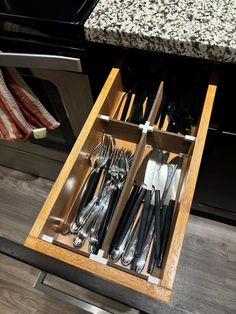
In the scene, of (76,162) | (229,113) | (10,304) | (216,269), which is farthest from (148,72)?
(10,304)

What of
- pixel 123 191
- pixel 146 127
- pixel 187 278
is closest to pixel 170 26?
pixel 146 127

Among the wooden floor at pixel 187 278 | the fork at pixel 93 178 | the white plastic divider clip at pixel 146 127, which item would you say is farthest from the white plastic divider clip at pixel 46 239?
the wooden floor at pixel 187 278

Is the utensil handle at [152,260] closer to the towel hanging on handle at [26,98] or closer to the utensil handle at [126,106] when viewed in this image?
the utensil handle at [126,106]

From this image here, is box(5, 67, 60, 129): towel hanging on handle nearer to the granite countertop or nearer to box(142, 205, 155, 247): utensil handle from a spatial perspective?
the granite countertop

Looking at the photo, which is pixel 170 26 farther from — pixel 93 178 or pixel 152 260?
pixel 152 260

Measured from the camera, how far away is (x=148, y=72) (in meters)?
0.77

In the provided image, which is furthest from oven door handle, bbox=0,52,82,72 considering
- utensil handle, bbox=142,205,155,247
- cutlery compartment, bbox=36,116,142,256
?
utensil handle, bbox=142,205,155,247

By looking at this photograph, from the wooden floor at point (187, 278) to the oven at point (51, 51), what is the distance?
0.67 m

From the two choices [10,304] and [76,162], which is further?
[10,304]

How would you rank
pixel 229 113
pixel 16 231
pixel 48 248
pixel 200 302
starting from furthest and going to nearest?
1. pixel 16 231
2. pixel 200 302
3. pixel 229 113
4. pixel 48 248

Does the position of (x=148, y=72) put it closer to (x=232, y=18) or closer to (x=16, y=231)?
(x=232, y=18)

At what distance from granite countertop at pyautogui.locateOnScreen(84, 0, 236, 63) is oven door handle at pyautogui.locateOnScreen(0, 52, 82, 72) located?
0.24ft

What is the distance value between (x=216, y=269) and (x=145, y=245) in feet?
2.19

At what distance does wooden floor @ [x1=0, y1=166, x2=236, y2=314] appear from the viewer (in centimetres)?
108
